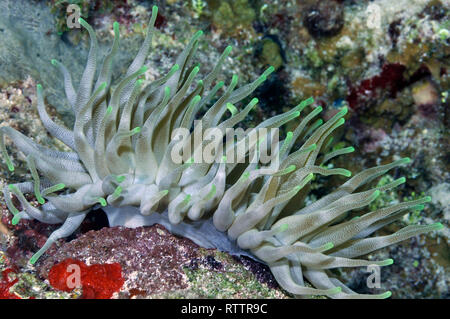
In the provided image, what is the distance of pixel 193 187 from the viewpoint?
2.61 meters

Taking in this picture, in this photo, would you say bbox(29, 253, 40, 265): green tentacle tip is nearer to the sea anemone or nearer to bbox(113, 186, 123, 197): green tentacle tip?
the sea anemone

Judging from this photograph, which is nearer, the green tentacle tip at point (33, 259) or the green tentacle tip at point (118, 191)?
the green tentacle tip at point (118, 191)

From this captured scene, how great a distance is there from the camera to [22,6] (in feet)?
11.6

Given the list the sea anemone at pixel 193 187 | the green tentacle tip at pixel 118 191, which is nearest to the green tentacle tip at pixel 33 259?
the sea anemone at pixel 193 187

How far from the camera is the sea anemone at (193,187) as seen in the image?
247 cm

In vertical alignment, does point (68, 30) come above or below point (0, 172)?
above

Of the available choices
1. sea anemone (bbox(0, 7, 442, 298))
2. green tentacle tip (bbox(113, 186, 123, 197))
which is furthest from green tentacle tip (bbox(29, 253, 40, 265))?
green tentacle tip (bbox(113, 186, 123, 197))

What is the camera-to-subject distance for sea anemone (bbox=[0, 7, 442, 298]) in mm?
2467

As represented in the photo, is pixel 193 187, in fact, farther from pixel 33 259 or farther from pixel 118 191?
pixel 33 259

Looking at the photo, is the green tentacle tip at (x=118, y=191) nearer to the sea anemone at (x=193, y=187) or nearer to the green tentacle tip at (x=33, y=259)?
the sea anemone at (x=193, y=187)

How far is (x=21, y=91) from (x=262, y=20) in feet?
8.31

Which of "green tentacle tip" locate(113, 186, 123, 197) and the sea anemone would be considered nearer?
"green tentacle tip" locate(113, 186, 123, 197)
